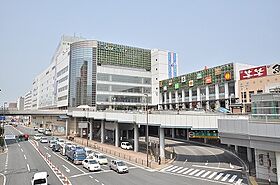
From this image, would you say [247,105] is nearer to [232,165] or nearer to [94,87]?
[232,165]

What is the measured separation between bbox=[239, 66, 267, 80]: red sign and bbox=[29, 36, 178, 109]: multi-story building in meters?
47.2

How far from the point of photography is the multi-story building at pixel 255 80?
6156 centimetres

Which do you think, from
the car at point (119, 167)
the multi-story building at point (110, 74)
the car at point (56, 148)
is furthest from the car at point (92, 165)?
the multi-story building at point (110, 74)

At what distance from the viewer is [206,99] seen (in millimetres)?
84000

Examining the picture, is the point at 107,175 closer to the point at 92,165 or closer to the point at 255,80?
the point at 92,165

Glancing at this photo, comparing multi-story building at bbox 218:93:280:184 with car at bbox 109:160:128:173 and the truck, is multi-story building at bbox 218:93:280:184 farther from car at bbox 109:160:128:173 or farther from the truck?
the truck

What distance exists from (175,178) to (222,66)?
5541cm

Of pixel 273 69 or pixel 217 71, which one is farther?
pixel 217 71

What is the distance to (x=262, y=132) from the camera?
25344mm

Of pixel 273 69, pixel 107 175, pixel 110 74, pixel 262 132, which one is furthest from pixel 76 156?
pixel 110 74

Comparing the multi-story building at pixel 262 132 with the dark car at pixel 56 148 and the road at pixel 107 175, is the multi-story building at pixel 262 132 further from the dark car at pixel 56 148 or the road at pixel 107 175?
the dark car at pixel 56 148

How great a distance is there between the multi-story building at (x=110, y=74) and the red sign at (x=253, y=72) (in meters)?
47.2

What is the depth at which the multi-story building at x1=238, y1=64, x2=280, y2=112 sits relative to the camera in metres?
61.6

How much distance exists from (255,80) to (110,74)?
193ft
